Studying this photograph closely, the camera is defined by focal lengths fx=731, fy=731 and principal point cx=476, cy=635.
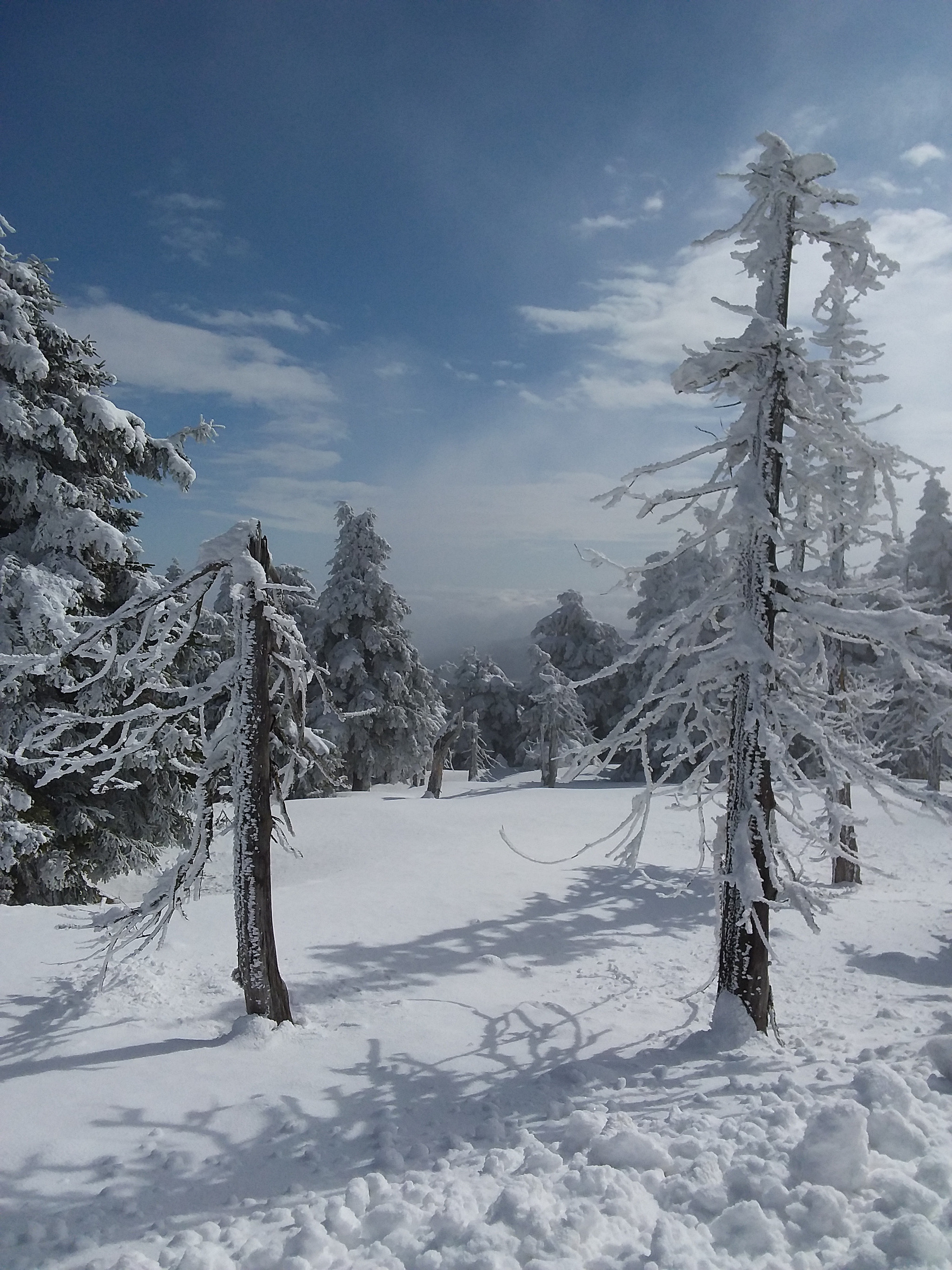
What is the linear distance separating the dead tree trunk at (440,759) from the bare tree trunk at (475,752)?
5871 millimetres

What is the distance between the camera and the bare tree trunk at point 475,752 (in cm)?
3528

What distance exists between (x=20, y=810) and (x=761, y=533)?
11721 millimetres

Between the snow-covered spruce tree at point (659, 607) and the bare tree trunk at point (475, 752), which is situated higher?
the snow-covered spruce tree at point (659, 607)

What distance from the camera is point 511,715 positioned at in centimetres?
4653

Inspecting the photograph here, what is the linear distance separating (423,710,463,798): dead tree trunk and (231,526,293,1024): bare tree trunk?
58.0 feet

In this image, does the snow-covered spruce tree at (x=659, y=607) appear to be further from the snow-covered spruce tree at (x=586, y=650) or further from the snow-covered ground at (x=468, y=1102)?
the snow-covered ground at (x=468, y=1102)

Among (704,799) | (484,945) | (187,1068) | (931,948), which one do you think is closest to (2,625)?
(187,1068)

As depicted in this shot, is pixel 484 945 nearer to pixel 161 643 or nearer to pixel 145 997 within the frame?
pixel 145 997

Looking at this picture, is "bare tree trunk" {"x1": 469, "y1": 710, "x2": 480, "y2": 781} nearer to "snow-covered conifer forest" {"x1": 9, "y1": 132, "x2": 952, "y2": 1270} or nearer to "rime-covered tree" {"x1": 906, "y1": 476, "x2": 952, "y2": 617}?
"snow-covered conifer forest" {"x1": 9, "y1": 132, "x2": 952, "y2": 1270}

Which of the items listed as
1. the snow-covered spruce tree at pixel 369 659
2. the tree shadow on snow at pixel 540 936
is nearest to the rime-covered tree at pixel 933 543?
the snow-covered spruce tree at pixel 369 659

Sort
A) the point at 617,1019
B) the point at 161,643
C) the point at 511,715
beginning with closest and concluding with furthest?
the point at 161,643 → the point at 617,1019 → the point at 511,715

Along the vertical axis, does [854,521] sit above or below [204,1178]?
above

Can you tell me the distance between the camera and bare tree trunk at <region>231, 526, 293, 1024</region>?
7.80 metres

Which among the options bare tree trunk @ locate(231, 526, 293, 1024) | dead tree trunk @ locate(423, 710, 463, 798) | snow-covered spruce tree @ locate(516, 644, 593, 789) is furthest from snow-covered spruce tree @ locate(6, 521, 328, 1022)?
snow-covered spruce tree @ locate(516, 644, 593, 789)
